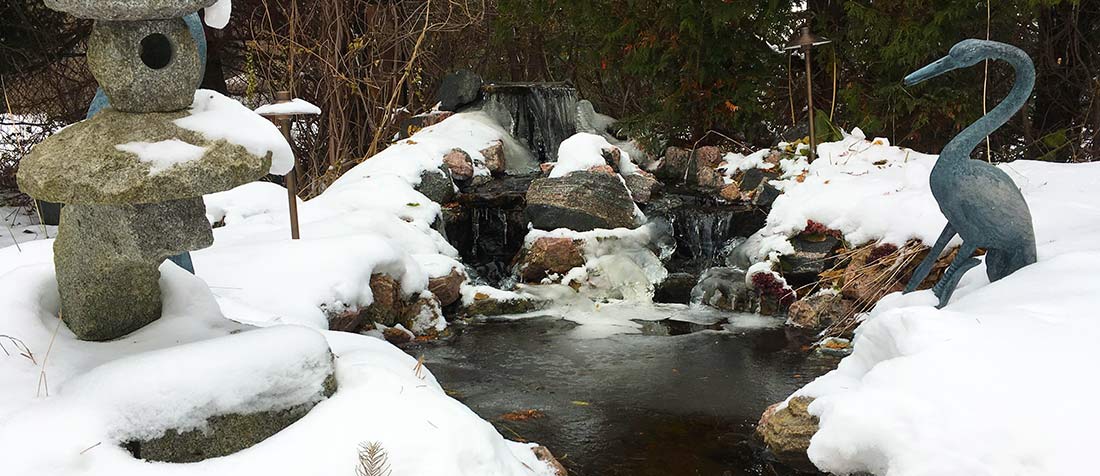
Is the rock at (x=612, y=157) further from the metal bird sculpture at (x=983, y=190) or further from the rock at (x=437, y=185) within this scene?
the metal bird sculpture at (x=983, y=190)

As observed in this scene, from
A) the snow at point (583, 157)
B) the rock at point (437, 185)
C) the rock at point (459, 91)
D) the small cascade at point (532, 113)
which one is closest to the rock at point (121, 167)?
the rock at point (437, 185)

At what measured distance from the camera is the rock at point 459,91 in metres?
9.60

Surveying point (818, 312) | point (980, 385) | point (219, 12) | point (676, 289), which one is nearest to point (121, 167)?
point (219, 12)

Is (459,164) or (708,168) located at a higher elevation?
(459,164)

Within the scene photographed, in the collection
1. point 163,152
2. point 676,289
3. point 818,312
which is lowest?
point 676,289

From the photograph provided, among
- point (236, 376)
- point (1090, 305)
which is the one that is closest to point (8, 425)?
point (236, 376)

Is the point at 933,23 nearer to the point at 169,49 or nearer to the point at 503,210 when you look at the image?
the point at 503,210

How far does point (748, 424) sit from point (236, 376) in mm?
2359

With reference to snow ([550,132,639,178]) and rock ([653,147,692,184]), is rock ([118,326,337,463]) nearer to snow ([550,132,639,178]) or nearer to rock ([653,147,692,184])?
snow ([550,132,639,178])

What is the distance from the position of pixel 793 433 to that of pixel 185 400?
2159 millimetres

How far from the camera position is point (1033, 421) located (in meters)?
2.21

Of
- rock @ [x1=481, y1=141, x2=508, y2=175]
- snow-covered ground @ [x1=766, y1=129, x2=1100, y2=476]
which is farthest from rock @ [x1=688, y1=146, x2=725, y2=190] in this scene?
snow-covered ground @ [x1=766, y1=129, x2=1100, y2=476]

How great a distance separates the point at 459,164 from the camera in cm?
786

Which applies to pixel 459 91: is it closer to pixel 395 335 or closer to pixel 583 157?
pixel 583 157
